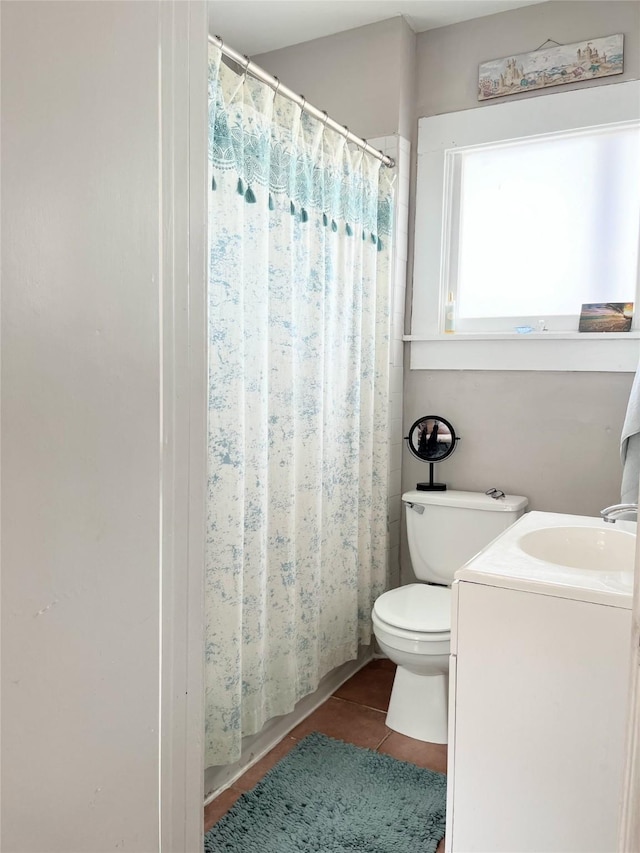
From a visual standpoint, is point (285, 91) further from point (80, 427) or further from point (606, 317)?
point (80, 427)

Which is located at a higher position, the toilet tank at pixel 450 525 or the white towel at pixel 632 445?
the white towel at pixel 632 445

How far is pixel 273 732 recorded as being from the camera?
2.09m

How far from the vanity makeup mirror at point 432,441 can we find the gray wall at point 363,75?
45.1 inches

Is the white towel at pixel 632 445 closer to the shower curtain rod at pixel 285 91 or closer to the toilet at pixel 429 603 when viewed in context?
the toilet at pixel 429 603

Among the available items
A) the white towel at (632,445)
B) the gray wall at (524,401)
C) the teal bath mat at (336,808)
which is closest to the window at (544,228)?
the gray wall at (524,401)

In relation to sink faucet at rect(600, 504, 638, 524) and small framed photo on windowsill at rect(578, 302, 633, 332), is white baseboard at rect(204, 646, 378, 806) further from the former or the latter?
small framed photo on windowsill at rect(578, 302, 633, 332)

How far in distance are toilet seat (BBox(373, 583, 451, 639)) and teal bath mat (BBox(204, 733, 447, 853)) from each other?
40cm

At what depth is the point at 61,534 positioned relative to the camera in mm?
552

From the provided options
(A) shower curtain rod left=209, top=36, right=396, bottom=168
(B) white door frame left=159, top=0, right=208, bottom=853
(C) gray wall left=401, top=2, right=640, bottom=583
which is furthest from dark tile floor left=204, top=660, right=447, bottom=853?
(A) shower curtain rod left=209, top=36, right=396, bottom=168

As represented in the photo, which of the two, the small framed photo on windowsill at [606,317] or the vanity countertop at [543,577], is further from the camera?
the small framed photo on windowsill at [606,317]

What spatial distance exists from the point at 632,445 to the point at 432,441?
0.75 metres

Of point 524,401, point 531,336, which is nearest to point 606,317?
point 531,336

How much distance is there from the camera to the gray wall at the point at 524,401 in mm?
2314

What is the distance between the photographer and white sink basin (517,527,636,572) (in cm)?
169
